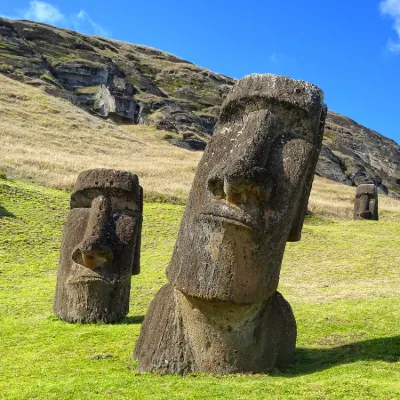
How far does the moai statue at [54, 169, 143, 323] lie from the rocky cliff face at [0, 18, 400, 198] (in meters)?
50.7

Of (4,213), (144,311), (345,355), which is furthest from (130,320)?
(4,213)

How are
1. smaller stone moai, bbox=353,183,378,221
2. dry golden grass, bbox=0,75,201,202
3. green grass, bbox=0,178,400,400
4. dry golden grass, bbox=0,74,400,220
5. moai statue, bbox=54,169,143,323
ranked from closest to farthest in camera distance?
green grass, bbox=0,178,400,400
moai statue, bbox=54,169,143,323
smaller stone moai, bbox=353,183,378,221
dry golden grass, bbox=0,75,201,202
dry golden grass, bbox=0,74,400,220

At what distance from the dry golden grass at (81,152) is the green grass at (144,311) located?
8.45 metres

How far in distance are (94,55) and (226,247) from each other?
88287 millimetres

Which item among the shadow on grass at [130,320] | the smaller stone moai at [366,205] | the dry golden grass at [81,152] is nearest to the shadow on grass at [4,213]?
the dry golden grass at [81,152]

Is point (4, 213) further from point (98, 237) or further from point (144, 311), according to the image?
point (98, 237)

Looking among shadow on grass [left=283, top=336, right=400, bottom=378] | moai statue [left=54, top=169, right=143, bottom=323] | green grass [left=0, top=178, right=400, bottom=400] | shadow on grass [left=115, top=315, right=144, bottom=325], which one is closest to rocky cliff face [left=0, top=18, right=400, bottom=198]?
green grass [left=0, top=178, right=400, bottom=400]

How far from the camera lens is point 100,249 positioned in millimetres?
10648

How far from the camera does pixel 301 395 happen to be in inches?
225

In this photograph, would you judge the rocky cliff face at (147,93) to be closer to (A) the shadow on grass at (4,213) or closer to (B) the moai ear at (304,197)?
(A) the shadow on grass at (4,213)

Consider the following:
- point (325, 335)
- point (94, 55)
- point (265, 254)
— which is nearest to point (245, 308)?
point (265, 254)

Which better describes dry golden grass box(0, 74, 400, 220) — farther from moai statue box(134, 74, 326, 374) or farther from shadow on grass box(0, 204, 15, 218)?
moai statue box(134, 74, 326, 374)

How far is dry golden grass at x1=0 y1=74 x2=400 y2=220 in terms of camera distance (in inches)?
1250

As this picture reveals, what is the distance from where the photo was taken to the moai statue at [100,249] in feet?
35.7
